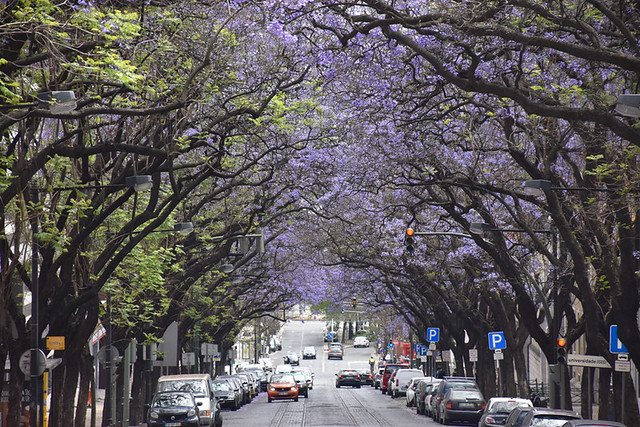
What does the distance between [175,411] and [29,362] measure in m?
8.87

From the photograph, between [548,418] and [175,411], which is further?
[175,411]

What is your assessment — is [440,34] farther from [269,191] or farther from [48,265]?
[269,191]

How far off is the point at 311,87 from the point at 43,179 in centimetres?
726

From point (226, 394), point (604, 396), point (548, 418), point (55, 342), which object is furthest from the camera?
point (226, 394)

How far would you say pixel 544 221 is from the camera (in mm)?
31500

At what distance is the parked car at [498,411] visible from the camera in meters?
25.7

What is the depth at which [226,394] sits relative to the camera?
49.0m

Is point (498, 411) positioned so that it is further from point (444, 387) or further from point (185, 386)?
point (444, 387)

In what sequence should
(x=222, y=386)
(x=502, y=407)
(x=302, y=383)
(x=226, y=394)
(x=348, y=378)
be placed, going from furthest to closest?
(x=348, y=378), (x=302, y=383), (x=222, y=386), (x=226, y=394), (x=502, y=407)

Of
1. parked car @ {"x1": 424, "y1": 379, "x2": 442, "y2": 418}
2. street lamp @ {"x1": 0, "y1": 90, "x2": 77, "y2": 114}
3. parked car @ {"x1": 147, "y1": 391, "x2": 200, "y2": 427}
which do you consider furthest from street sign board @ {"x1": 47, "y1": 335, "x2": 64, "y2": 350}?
parked car @ {"x1": 424, "y1": 379, "x2": 442, "y2": 418}

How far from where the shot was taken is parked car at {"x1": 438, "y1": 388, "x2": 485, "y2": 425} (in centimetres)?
3625

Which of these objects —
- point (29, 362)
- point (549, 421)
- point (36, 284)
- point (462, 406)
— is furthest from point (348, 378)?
point (549, 421)

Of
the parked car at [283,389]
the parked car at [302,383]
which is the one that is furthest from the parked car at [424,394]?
the parked car at [302,383]

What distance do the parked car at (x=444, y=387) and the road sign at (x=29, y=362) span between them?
65.3 ft
